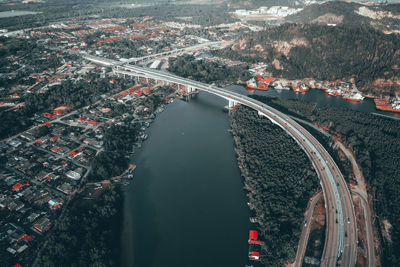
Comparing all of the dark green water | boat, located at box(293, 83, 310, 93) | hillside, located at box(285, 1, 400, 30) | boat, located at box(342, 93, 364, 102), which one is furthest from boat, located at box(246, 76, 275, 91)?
hillside, located at box(285, 1, 400, 30)

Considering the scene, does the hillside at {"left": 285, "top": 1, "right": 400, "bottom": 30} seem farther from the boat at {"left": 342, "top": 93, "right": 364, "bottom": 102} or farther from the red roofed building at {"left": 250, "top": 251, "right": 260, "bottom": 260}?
the red roofed building at {"left": 250, "top": 251, "right": 260, "bottom": 260}

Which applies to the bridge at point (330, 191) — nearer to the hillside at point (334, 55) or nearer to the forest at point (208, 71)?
the forest at point (208, 71)

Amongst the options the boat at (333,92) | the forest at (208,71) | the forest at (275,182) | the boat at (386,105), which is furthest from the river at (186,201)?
the boat at (386,105)

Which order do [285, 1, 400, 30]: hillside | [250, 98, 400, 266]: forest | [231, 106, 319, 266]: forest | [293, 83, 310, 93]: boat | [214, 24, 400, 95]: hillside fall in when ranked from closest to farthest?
1. [231, 106, 319, 266]: forest
2. [250, 98, 400, 266]: forest
3. [214, 24, 400, 95]: hillside
4. [293, 83, 310, 93]: boat
5. [285, 1, 400, 30]: hillside

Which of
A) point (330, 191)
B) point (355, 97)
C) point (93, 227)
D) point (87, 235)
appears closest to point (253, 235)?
point (330, 191)

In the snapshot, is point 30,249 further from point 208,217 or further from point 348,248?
point 348,248

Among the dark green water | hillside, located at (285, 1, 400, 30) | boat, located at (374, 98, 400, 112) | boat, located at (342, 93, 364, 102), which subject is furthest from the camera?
hillside, located at (285, 1, 400, 30)

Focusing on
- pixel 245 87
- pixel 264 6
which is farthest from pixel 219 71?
pixel 264 6
